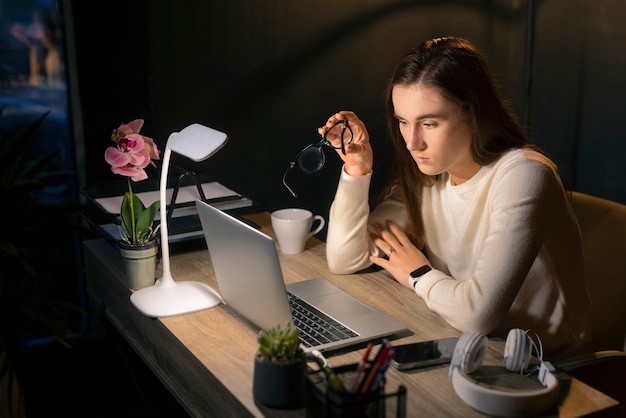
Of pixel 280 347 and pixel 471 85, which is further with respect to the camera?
pixel 471 85

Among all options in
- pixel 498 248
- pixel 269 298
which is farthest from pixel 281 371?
pixel 498 248

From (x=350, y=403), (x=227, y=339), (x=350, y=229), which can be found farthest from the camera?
(x=350, y=229)

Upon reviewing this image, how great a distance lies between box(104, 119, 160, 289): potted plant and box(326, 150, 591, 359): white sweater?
18.2 inches

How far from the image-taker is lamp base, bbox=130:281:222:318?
1.71 m

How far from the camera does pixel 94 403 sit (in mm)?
2691

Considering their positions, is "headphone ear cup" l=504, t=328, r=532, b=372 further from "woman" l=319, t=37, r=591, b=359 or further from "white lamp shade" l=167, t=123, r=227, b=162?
"white lamp shade" l=167, t=123, r=227, b=162

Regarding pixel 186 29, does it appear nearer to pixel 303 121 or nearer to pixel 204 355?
pixel 303 121

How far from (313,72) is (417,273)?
50.1 inches

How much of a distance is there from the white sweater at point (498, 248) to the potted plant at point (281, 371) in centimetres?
45

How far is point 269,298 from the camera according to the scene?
1.49 metres

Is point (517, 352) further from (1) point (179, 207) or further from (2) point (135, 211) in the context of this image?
(1) point (179, 207)

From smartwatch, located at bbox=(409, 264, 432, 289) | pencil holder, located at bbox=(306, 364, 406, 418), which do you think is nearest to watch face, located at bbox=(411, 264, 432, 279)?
smartwatch, located at bbox=(409, 264, 432, 289)

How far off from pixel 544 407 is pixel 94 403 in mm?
1894

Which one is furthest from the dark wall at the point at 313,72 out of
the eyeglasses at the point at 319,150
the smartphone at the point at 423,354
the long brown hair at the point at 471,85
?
the smartphone at the point at 423,354
